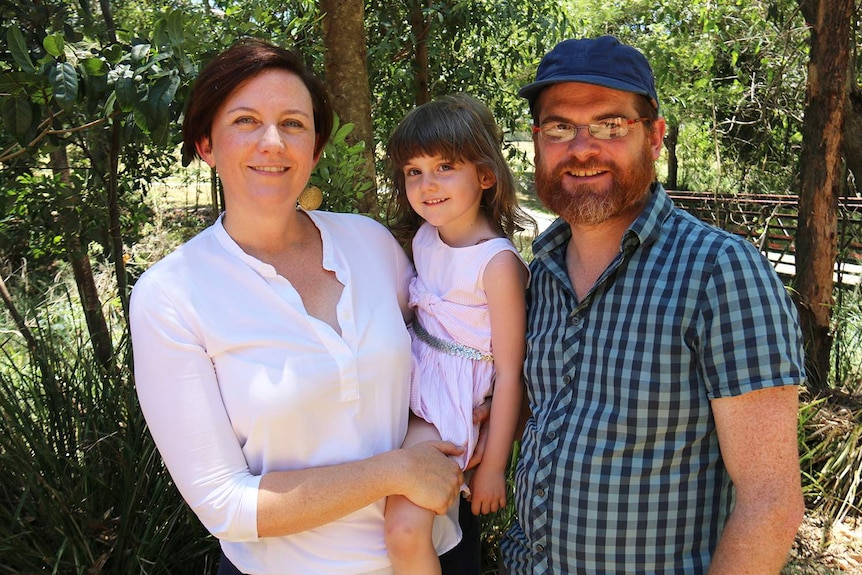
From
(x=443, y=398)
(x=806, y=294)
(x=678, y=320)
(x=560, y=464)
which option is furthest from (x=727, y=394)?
(x=806, y=294)

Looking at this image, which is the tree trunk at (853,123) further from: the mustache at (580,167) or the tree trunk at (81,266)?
the tree trunk at (81,266)

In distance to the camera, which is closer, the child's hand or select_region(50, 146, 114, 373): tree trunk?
the child's hand

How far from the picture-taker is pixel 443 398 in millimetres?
2201

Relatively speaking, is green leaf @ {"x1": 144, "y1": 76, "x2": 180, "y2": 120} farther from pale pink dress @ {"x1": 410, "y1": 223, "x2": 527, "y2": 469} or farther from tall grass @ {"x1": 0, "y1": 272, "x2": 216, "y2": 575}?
tall grass @ {"x1": 0, "y1": 272, "x2": 216, "y2": 575}

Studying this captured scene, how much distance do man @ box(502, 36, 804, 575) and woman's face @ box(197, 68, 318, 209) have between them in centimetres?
63

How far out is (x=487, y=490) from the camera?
84.1 inches

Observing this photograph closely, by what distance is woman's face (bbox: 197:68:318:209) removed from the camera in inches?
75.2

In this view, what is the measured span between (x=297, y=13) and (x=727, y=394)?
12.9 feet

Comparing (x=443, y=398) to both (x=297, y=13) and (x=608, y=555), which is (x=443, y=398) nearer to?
(x=608, y=555)

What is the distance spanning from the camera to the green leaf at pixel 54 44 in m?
2.28

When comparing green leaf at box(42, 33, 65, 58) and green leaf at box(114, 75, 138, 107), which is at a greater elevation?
green leaf at box(42, 33, 65, 58)

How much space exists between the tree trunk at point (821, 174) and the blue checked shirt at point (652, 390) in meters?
2.97

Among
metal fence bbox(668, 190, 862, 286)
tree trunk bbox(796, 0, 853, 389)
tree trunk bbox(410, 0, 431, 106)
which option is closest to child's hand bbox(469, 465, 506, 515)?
tree trunk bbox(796, 0, 853, 389)

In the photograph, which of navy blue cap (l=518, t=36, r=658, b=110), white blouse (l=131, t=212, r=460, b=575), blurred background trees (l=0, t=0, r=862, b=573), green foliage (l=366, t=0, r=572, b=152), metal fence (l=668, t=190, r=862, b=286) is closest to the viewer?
white blouse (l=131, t=212, r=460, b=575)
